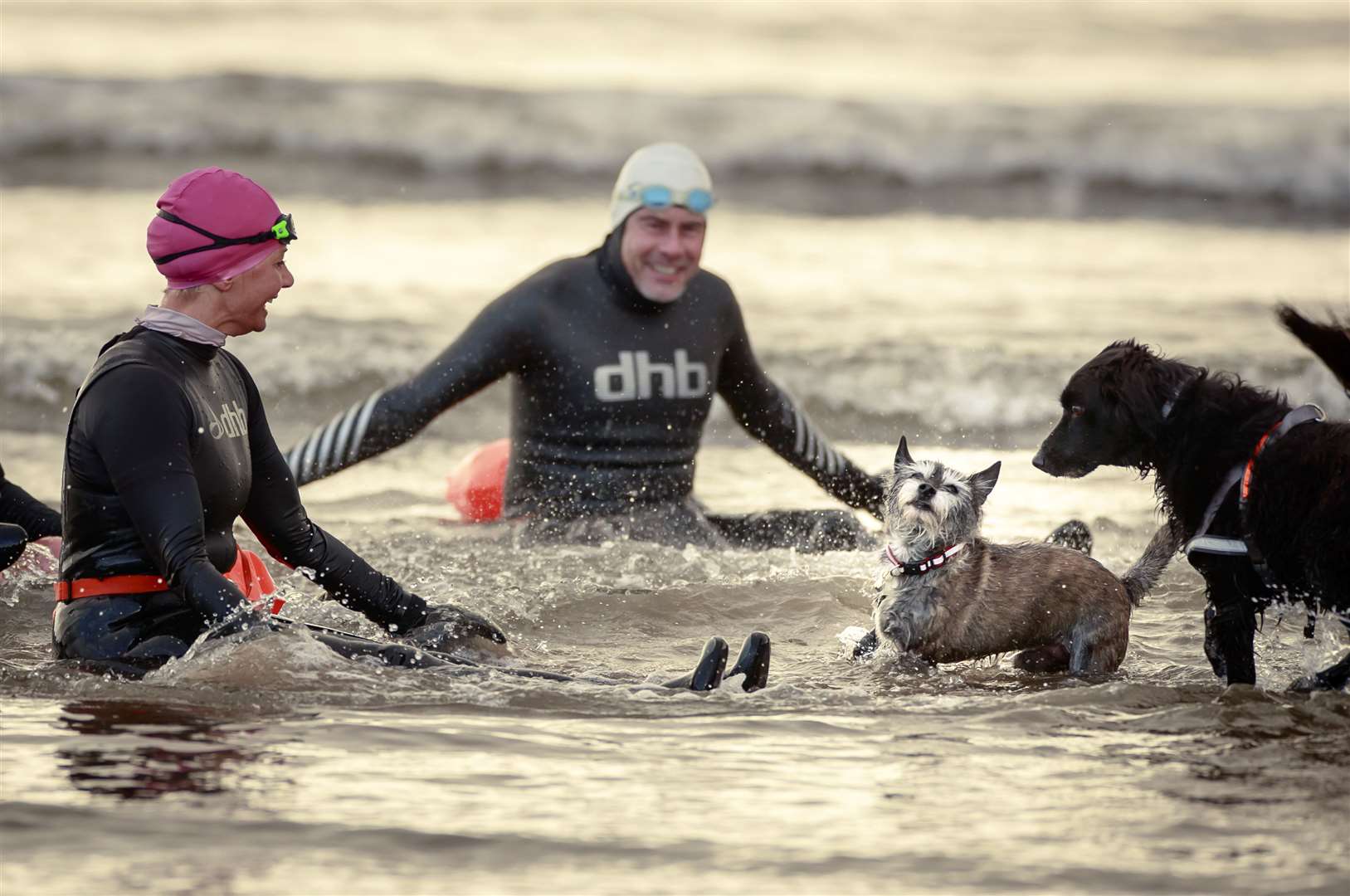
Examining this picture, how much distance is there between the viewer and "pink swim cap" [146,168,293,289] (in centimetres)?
538

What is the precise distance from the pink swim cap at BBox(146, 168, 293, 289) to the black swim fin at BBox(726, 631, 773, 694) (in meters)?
1.91

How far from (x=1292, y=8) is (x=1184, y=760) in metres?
30.6

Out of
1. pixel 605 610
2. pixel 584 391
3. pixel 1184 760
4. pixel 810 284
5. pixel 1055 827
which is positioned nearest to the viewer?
pixel 1055 827

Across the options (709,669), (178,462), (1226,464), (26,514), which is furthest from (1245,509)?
(26,514)

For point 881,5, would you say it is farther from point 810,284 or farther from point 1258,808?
point 1258,808

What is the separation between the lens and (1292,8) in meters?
32.8

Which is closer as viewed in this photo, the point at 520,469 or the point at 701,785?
the point at 701,785

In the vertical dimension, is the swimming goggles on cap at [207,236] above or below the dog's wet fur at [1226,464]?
above

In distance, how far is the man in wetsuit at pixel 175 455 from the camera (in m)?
5.12

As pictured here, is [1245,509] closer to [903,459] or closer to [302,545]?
[903,459]

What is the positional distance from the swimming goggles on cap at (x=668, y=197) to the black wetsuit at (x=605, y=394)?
0.24 meters

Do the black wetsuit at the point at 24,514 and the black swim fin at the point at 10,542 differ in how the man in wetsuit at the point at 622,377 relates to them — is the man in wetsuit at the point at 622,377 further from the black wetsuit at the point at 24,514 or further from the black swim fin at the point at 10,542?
the black swim fin at the point at 10,542

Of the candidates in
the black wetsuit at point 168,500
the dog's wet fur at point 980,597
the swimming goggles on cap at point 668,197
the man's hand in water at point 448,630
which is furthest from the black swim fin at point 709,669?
the swimming goggles on cap at point 668,197

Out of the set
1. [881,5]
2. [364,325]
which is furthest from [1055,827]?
[881,5]
